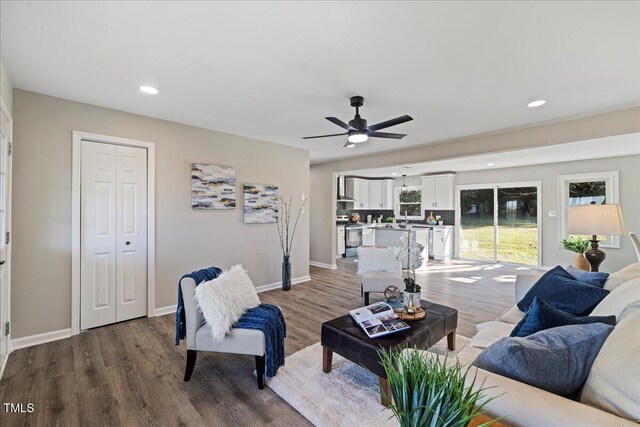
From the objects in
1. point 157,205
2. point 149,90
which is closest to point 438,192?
point 157,205

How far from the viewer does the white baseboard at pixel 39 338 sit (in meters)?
2.74

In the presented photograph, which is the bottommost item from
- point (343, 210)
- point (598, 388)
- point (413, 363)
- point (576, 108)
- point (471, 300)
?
point (471, 300)

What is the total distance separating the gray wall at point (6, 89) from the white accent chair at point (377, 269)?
4.03 meters

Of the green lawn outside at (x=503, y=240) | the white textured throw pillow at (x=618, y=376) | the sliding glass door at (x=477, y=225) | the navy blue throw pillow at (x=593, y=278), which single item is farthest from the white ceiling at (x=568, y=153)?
the white textured throw pillow at (x=618, y=376)

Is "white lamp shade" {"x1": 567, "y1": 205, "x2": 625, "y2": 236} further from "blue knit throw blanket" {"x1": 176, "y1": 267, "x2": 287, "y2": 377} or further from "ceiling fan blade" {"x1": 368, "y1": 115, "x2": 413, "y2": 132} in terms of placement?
A: "blue knit throw blanket" {"x1": 176, "y1": 267, "x2": 287, "y2": 377}

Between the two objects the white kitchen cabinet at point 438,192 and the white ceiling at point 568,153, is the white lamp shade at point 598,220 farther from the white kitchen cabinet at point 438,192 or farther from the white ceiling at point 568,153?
the white kitchen cabinet at point 438,192

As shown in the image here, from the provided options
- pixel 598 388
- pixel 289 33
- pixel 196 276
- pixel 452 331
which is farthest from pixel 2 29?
pixel 452 331

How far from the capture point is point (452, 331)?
2588 mm

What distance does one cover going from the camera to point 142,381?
223 cm

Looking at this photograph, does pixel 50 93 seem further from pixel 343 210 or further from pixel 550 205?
pixel 550 205

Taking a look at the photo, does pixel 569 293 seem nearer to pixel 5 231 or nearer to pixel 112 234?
pixel 112 234

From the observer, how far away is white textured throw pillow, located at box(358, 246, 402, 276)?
13.6ft

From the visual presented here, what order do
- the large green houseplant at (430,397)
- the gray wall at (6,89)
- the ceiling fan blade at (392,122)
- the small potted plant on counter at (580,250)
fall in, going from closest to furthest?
the large green houseplant at (430,397) < the gray wall at (6,89) < the ceiling fan blade at (392,122) < the small potted plant on counter at (580,250)

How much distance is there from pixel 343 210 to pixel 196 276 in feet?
21.2
